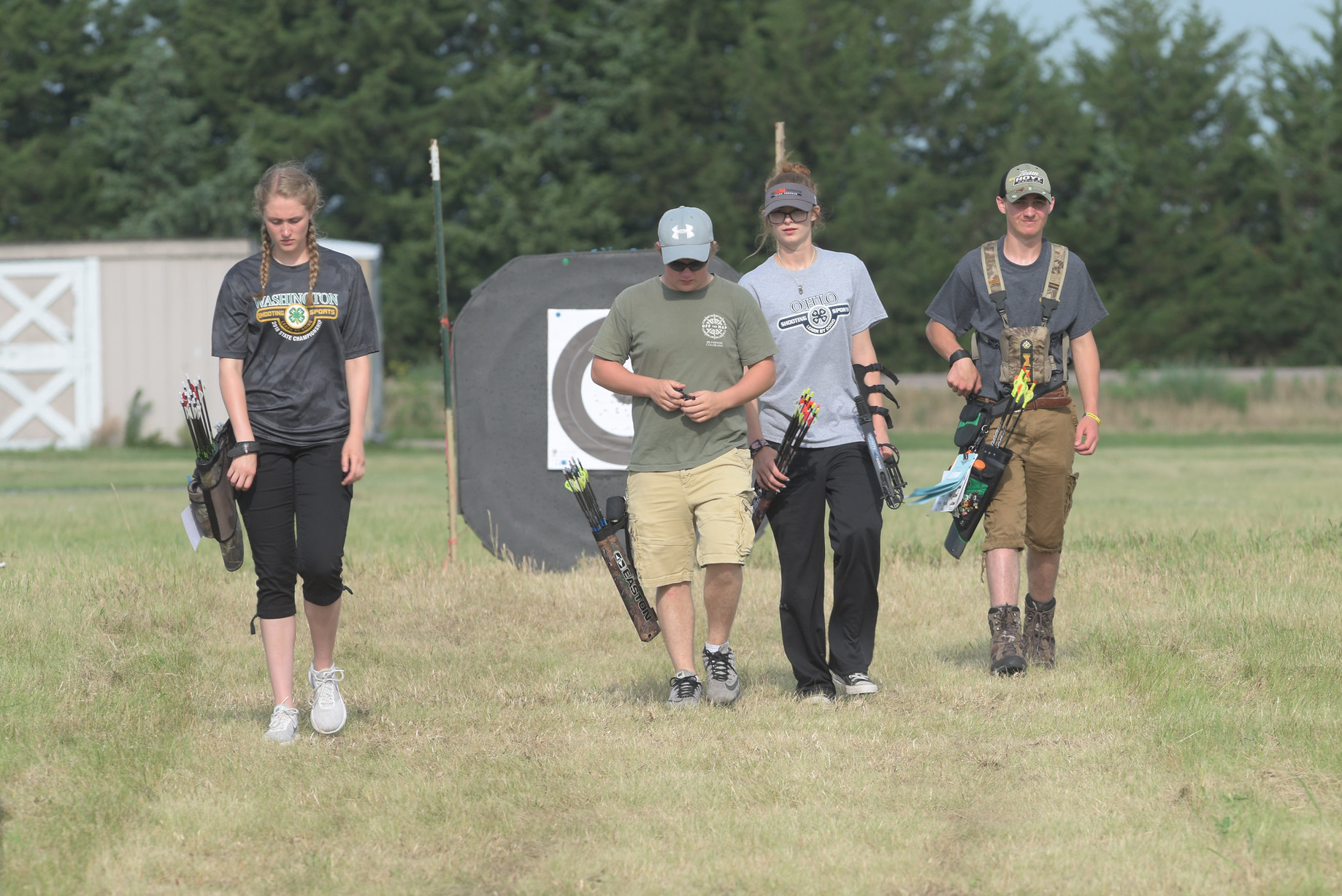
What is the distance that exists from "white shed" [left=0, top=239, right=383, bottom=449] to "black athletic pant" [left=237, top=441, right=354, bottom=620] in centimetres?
2002

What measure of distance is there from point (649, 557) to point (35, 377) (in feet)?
70.6

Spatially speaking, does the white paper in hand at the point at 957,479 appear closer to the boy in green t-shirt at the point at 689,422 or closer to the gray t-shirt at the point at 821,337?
the gray t-shirt at the point at 821,337

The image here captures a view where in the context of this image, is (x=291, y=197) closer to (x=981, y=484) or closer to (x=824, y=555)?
(x=824, y=555)

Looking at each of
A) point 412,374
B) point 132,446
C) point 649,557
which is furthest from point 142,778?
point 412,374

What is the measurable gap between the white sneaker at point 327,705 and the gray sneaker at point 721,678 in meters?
1.53

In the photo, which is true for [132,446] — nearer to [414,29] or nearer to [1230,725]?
[1230,725]

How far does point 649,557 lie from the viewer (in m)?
6.40

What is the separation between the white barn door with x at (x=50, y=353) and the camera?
25.0 metres

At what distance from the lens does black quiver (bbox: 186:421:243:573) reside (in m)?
5.86

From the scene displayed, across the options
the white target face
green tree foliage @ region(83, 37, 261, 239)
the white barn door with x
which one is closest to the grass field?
the white target face

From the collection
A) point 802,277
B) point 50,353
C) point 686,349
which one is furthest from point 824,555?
point 50,353

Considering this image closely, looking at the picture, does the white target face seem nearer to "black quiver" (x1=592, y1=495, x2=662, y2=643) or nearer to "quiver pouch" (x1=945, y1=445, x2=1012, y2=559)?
"black quiver" (x1=592, y1=495, x2=662, y2=643)

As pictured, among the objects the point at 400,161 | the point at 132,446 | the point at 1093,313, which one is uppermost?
the point at 400,161

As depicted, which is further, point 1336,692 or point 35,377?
point 35,377
